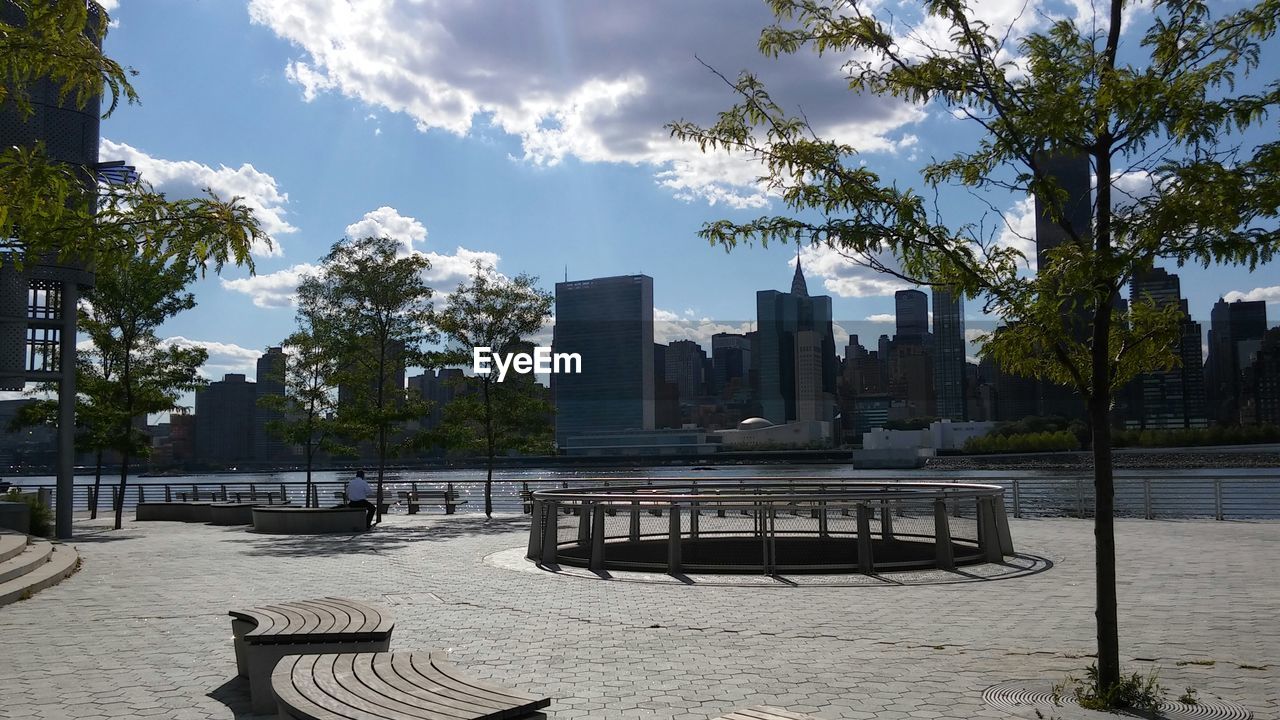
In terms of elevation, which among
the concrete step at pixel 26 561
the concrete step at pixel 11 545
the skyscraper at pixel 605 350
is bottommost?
the concrete step at pixel 26 561

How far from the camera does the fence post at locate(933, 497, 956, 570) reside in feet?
40.4

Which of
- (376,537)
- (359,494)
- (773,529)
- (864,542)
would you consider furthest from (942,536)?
(359,494)

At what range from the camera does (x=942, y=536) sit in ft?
40.5

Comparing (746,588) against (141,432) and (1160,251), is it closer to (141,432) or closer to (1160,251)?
(1160,251)

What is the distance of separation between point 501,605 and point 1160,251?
6.93 metres

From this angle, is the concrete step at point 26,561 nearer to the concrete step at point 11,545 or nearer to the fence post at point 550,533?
the concrete step at point 11,545

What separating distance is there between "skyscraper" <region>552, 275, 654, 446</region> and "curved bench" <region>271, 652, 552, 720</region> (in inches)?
6873

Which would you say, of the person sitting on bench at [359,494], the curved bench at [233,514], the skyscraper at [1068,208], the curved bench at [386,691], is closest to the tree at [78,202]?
the curved bench at [386,691]

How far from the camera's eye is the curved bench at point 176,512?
26.0 m

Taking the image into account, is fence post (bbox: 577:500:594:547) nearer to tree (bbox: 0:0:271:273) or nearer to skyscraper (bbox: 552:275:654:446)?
tree (bbox: 0:0:271:273)

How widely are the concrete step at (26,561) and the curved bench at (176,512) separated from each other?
11895 millimetres

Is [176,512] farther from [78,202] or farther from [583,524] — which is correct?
[78,202]

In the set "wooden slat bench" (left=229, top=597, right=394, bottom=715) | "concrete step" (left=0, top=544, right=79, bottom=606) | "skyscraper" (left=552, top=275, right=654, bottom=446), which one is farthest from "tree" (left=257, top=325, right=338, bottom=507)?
"skyscraper" (left=552, top=275, right=654, bottom=446)

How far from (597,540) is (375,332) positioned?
15.4 meters
